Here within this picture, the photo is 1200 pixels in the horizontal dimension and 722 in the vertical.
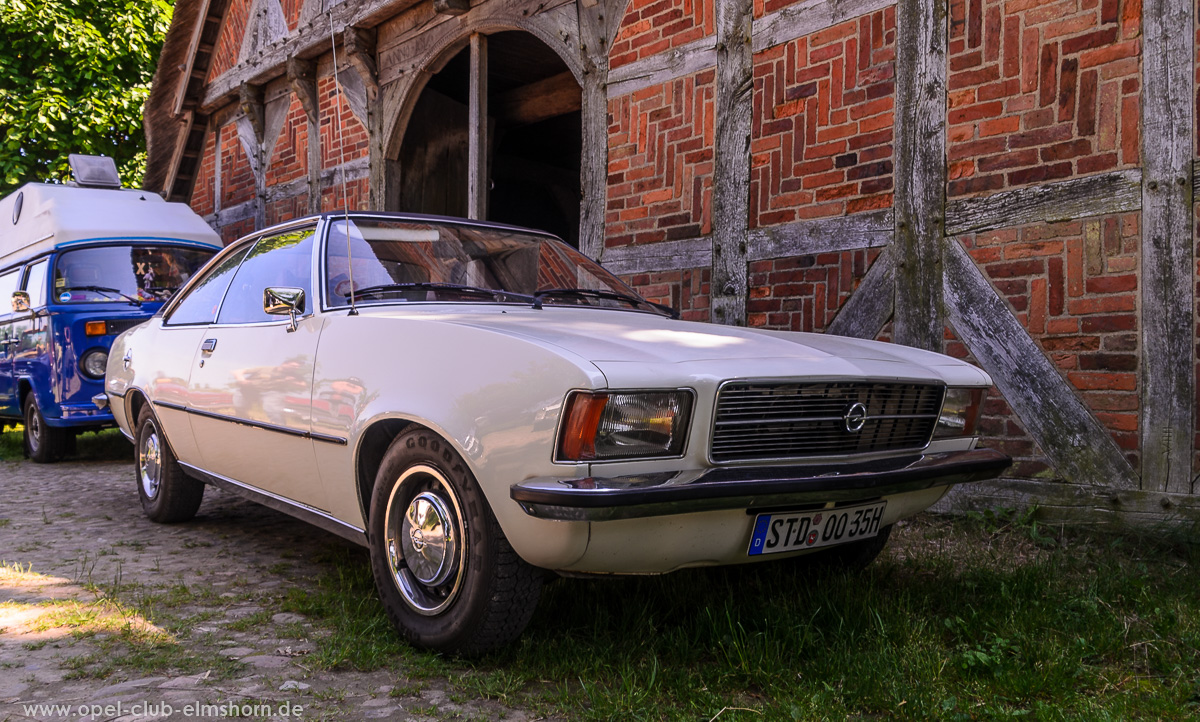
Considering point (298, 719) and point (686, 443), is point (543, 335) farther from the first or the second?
point (298, 719)

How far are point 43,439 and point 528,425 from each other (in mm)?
6969

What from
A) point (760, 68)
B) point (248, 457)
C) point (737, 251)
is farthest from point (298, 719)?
point (760, 68)

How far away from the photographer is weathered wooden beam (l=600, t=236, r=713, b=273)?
239 inches

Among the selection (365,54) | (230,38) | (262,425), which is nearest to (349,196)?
(365,54)

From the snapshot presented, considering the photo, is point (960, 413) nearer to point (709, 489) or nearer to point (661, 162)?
point (709, 489)

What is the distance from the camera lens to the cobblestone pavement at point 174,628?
95.0 inches

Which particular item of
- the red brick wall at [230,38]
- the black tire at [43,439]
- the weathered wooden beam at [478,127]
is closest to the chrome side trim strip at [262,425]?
the black tire at [43,439]

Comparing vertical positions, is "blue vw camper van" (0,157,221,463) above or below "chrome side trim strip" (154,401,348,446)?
above

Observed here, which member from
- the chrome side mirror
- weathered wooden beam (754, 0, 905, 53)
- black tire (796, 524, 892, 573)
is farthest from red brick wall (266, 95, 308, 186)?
black tire (796, 524, 892, 573)

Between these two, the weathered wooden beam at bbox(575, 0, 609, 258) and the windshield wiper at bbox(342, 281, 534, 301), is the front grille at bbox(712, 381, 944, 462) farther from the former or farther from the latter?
the weathered wooden beam at bbox(575, 0, 609, 258)

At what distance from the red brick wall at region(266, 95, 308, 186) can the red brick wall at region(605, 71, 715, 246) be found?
17.5 feet

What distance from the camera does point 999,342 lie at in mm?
4594

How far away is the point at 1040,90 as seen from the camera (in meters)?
4.45

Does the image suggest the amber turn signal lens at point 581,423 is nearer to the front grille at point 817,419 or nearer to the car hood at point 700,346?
the car hood at point 700,346
